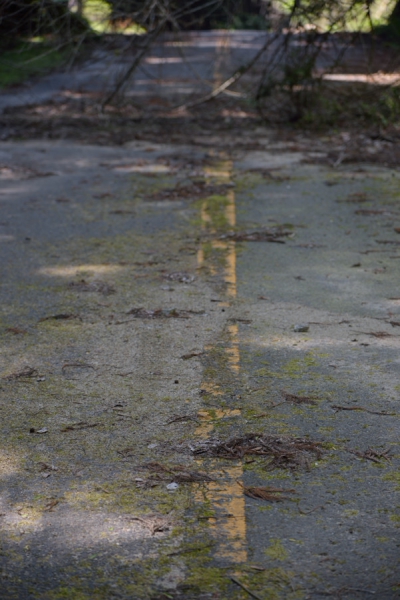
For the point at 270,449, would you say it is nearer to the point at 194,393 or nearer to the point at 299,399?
the point at 299,399

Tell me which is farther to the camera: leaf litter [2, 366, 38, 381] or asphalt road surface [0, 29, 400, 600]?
leaf litter [2, 366, 38, 381]

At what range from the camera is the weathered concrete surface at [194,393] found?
3742 mm

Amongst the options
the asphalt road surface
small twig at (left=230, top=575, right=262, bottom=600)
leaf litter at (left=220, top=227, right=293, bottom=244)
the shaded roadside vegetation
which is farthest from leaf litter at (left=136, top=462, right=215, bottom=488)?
the shaded roadside vegetation

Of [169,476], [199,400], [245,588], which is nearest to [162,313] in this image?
[199,400]

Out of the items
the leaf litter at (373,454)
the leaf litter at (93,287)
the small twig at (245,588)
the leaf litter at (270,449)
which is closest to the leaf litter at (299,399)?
the leaf litter at (270,449)

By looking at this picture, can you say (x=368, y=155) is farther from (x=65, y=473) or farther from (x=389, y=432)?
(x=65, y=473)

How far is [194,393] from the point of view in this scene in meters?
5.39

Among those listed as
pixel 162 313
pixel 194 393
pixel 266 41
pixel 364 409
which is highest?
pixel 266 41

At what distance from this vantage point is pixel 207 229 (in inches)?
369

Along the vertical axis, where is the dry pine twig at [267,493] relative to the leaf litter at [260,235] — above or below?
above

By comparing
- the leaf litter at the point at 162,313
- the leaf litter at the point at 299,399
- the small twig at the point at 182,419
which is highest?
the leaf litter at the point at 299,399

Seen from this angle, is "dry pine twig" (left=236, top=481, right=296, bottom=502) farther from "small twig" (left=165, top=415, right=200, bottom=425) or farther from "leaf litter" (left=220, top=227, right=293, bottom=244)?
"leaf litter" (left=220, top=227, right=293, bottom=244)

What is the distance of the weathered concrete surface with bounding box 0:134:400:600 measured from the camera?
374 cm

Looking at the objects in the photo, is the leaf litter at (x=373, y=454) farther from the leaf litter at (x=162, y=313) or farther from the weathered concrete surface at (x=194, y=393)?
the leaf litter at (x=162, y=313)
